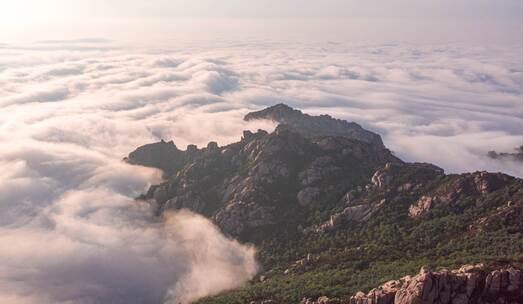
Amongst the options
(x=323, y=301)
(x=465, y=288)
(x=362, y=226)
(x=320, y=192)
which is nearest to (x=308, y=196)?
(x=320, y=192)

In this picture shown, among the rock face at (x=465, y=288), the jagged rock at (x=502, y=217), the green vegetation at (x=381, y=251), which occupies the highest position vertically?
the rock face at (x=465, y=288)

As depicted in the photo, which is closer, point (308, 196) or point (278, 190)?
point (308, 196)

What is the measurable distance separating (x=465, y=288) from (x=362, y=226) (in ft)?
251

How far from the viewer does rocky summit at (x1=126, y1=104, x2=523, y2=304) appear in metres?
92.2

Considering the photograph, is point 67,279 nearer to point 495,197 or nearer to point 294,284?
point 294,284

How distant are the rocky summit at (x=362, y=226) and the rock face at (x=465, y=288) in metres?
0.17

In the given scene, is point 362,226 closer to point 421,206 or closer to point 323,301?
point 421,206

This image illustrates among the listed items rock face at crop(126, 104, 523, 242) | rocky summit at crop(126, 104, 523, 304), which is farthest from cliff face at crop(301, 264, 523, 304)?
rock face at crop(126, 104, 523, 242)

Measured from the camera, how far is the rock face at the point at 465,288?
269ft

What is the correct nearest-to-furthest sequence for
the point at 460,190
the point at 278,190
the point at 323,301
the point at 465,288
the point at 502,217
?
the point at 465,288
the point at 323,301
the point at 502,217
the point at 460,190
the point at 278,190

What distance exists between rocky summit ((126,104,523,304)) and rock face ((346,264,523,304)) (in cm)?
17

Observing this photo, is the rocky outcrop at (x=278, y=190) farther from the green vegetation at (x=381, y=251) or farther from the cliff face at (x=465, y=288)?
the cliff face at (x=465, y=288)

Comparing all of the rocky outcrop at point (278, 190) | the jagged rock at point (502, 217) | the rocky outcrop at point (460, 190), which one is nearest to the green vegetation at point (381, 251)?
the jagged rock at point (502, 217)

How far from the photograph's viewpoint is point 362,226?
6319 inches
